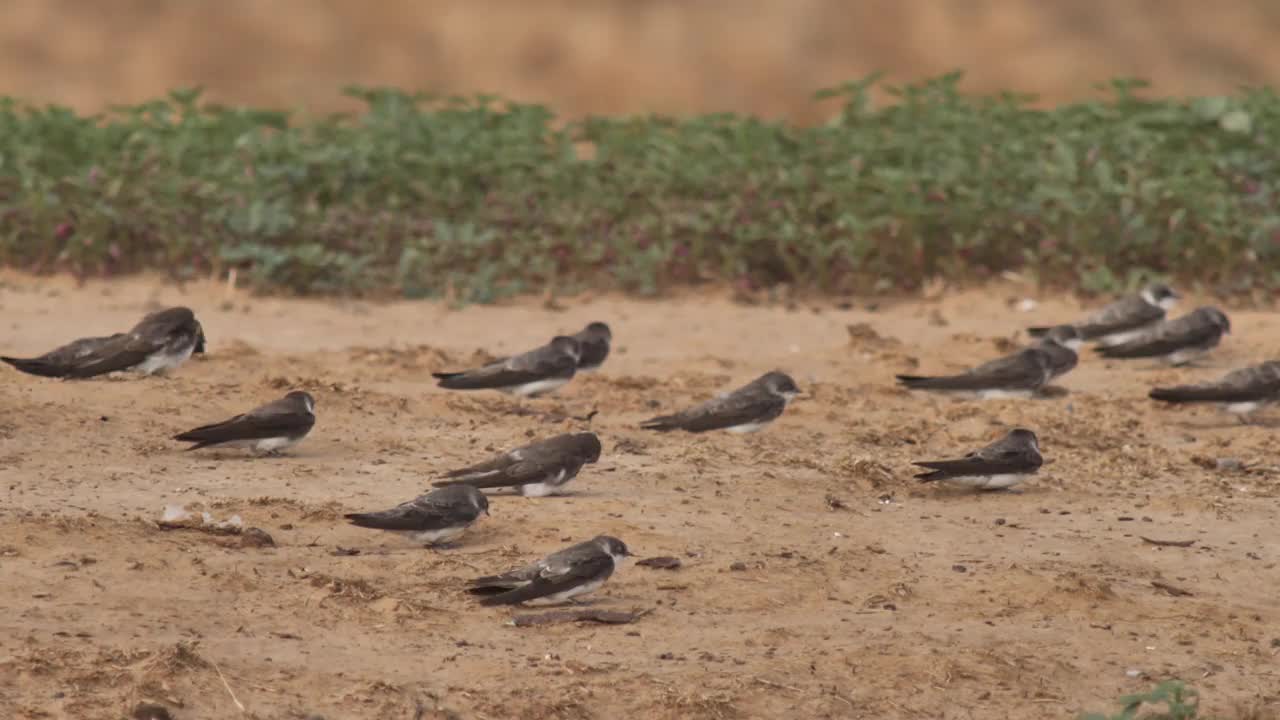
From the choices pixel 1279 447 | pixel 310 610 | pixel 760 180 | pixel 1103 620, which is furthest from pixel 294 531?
pixel 760 180

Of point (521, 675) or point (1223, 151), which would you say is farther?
point (1223, 151)

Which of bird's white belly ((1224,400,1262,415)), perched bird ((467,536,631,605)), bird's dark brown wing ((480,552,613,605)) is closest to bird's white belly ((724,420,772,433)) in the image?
bird's white belly ((1224,400,1262,415))

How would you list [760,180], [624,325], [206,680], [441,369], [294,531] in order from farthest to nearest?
1. [760,180]
2. [624,325]
3. [441,369]
4. [294,531]
5. [206,680]

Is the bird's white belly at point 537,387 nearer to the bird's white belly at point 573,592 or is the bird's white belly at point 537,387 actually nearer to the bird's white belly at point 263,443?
the bird's white belly at point 263,443

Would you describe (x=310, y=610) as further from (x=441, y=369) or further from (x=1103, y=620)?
(x=441, y=369)

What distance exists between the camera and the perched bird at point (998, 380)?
11695mm

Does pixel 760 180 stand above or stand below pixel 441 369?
above

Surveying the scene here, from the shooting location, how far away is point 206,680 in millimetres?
6469

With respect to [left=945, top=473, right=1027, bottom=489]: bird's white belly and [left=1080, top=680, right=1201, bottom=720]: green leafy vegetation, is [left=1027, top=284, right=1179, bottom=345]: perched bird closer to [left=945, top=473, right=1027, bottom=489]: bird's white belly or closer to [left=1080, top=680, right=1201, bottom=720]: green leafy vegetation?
[left=945, top=473, right=1027, bottom=489]: bird's white belly

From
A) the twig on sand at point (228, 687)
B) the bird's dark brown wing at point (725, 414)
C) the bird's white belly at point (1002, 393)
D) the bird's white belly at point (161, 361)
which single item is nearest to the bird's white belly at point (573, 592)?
the twig on sand at point (228, 687)

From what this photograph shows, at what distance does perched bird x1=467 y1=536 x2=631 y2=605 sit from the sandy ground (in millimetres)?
108

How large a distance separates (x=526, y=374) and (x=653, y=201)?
13.5 ft

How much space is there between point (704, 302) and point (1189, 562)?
6269 mm

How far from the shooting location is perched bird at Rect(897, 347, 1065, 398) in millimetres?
11695
